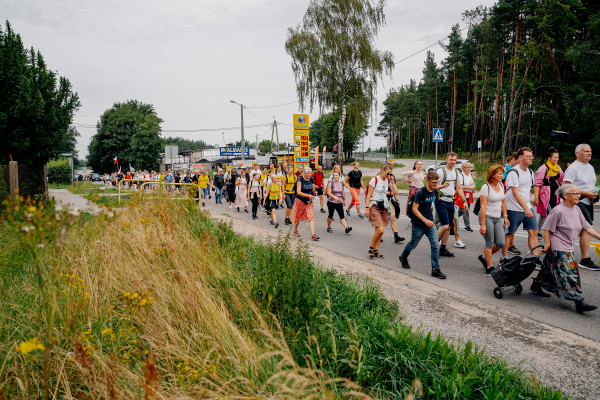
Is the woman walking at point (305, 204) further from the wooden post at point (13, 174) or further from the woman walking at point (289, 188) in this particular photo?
the wooden post at point (13, 174)

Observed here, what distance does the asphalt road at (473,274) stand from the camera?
4.14 metres

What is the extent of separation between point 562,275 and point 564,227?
0.58m

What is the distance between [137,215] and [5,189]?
17.6 ft

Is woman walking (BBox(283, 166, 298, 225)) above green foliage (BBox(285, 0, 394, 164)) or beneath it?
beneath

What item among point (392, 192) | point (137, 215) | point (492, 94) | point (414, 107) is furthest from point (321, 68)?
point (414, 107)

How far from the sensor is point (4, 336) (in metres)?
2.91

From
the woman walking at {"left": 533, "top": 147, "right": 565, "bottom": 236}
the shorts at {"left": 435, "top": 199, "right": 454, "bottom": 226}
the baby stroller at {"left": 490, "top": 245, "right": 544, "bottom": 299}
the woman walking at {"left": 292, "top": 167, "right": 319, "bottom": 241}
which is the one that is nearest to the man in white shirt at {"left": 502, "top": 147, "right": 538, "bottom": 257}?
the woman walking at {"left": 533, "top": 147, "right": 565, "bottom": 236}

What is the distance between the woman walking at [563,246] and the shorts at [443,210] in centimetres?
223

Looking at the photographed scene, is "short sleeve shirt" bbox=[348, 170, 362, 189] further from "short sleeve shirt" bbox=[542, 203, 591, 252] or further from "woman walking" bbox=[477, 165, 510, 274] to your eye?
"short sleeve shirt" bbox=[542, 203, 591, 252]

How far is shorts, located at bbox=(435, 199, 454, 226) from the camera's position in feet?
22.4

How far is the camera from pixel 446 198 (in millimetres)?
7062

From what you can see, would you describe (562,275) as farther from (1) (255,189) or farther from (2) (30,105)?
(2) (30,105)

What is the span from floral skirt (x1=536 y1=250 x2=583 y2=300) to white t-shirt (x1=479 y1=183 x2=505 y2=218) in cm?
123

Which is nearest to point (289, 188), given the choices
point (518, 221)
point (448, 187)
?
point (448, 187)
